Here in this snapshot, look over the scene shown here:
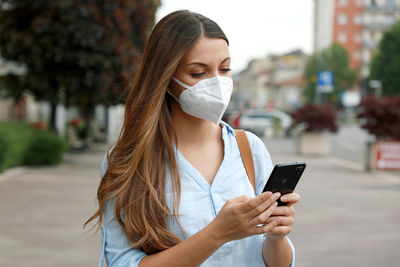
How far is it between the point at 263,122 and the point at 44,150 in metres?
20.3

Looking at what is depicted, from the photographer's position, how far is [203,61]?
1.84m

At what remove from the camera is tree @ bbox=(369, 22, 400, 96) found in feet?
196

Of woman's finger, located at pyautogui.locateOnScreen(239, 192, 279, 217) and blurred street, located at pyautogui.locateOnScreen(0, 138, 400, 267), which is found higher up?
woman's finger, located at pyautogui.locateOnScreen(239, 192, 279, 217)

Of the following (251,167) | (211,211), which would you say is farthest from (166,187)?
(251,167)

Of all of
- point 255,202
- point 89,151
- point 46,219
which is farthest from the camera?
point 89,151

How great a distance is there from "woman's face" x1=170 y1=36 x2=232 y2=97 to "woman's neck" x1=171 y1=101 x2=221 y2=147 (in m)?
0.13

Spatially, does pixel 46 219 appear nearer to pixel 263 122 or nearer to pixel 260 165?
pixel 260 165

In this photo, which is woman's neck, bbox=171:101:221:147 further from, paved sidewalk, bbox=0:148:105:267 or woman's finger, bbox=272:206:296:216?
paved sidewalk, bbox=0:148:105:267

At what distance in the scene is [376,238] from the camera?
21.1 ft

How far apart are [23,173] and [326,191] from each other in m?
6.90

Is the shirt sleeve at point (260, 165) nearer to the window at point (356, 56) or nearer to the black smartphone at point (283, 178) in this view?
the black smartphone at point (283, 178)

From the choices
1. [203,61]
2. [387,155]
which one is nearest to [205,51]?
[203,61]

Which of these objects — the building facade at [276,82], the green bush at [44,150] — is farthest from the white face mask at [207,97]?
the building facade at [276,82]

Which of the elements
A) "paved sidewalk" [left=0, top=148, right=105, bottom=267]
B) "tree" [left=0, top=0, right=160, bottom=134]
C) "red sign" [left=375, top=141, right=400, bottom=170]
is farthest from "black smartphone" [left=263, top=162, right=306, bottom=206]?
"red sign" [left=375, top=141, right=400, bottom=170]
